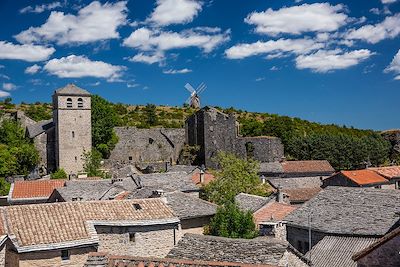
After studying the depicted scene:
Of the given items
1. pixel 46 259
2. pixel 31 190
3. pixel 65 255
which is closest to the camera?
pixel 46 259

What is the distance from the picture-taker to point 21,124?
66.0 meters

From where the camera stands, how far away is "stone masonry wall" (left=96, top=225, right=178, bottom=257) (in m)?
21.3

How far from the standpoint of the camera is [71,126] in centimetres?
5753

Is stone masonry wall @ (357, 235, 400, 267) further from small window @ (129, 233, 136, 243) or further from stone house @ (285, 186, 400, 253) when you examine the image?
small window @ (129, 233, 136, 243)

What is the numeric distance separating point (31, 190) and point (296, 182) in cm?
2940

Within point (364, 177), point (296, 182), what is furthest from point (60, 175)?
point (364, 177)

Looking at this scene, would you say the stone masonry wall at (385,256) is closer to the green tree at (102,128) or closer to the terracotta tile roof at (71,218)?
the terracotta tile roof at (71,218)

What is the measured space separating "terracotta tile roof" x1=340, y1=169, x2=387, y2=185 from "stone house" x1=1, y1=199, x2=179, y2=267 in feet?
88.1

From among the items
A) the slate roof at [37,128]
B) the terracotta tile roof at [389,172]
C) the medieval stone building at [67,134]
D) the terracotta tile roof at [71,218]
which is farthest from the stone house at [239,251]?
the slate roof at [37,128]

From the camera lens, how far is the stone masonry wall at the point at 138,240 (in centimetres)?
2131

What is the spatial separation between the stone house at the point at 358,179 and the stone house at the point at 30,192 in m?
26.0

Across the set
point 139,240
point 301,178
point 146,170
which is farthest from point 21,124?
point 139,240

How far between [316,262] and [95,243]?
9213 millimetres

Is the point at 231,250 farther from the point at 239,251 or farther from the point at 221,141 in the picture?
the point at 221,141
